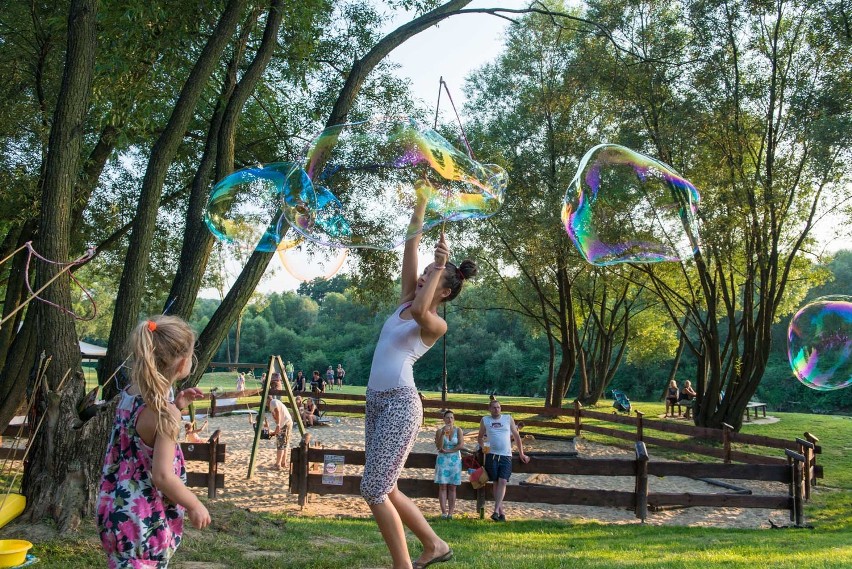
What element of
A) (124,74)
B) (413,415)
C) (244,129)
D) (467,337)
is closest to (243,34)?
(124,74)

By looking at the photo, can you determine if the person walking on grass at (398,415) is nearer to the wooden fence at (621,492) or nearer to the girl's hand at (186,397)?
the girl's hand at (186,397)

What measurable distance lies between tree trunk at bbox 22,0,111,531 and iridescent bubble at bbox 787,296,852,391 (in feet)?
28.1

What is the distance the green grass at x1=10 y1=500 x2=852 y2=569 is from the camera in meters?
5.56

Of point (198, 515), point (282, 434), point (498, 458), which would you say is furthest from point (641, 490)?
point (198, 515)

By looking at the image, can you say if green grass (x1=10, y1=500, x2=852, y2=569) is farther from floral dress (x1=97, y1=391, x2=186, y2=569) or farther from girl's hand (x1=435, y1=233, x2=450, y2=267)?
girl's hand (x1=435, y1=233, x2=450, y2=267)

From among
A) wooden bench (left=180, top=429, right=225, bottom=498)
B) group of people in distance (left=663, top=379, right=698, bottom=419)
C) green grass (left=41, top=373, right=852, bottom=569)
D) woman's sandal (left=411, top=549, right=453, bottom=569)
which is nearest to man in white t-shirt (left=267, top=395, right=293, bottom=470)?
wooden bench (left=180, top=429, right=225, bottom=498)

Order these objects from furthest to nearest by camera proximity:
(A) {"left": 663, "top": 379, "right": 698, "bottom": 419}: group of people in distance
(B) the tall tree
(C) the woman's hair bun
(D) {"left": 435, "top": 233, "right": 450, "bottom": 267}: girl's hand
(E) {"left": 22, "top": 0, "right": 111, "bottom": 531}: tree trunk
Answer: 1. (A) {"left": 663, "top": 379, "right": 698, "bottom": 419}: group of people in distance
2. (B) the tall tree
3. (E) {"left": 22, "top": 0, "right": 111, "bottom": 531}: tree trunk
4. (C) the woman's hair bun
5. (D) {"left": 435, "top": 233, "right": 450, "bottom": 267}: girl's hand

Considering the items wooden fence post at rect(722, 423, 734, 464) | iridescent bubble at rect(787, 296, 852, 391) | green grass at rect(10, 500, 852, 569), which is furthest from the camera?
wooden fence post at rect(722, 423, 734, 464)

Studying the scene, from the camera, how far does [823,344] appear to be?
9430 millimetres

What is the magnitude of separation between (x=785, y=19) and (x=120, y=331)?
1842cm

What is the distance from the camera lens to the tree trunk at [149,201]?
266 inches

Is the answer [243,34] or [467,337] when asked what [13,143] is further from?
[467,337]

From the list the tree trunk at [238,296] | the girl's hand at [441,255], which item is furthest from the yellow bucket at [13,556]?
the girl's hand at [441,255]

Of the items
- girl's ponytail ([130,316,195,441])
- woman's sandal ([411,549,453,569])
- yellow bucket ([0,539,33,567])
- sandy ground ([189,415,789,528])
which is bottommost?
sandy ground ([189,415,789,528])
